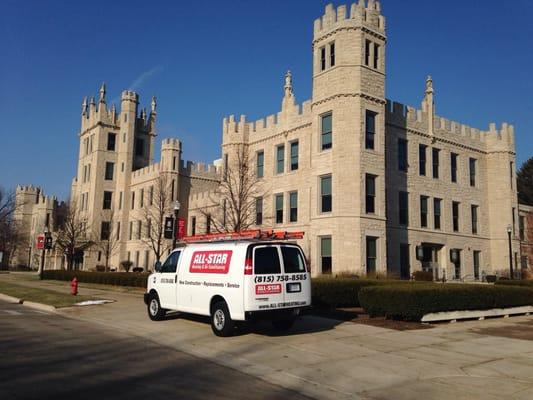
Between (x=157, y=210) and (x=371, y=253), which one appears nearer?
(x=371, y=253)

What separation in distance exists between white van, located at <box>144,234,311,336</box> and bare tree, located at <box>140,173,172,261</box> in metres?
31.9

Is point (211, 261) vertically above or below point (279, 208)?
below

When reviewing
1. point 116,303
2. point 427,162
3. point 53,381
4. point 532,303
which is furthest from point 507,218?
point 53,381

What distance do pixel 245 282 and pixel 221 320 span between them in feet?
4.54

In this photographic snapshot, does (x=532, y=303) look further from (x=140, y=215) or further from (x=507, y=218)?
(x=140, y=215)

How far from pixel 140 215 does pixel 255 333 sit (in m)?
42.5

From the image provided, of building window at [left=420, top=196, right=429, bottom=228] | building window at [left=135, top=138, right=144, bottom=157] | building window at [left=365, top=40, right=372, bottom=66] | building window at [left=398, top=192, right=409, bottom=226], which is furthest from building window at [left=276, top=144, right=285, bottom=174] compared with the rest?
building window at [left=135, top=138, right=144, bottom=157]

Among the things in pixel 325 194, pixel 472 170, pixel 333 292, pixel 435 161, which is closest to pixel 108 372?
pixel 333 292

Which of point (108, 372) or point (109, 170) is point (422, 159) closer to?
point (108, 372)

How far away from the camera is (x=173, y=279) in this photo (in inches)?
546

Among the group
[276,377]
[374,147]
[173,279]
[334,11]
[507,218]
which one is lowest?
[276,377]

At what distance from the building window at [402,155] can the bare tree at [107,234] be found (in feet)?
116

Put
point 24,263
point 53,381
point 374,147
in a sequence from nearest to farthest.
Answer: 1. point 53,381
2. point 374,147
3. point 24,263

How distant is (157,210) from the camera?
4909 centimetres
